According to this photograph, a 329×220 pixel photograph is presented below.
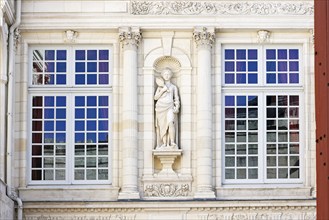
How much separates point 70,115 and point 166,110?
1.82 metres

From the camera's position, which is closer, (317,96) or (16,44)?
(317,96)

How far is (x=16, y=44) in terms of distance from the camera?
62.3 ft

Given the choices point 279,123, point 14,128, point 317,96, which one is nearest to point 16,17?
point 14,128

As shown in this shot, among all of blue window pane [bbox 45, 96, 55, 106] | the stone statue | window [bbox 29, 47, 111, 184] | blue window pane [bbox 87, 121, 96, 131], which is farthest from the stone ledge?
blue window pane [bbox 45, 96, 55, 106]

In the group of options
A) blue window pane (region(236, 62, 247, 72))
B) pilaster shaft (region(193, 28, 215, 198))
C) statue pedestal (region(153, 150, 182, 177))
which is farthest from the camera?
blue window pane (region(236, 62, 247, 72))

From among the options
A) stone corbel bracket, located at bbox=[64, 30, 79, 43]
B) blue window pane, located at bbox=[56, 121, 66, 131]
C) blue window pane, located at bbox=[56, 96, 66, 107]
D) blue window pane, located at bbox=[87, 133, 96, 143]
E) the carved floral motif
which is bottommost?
the carved floral motif

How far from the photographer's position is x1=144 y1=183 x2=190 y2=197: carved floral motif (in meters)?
18.8

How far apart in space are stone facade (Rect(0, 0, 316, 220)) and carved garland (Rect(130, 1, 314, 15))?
19mm

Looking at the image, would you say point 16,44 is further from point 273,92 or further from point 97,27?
point 273,92

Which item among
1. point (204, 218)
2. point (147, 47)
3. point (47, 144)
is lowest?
point (204, 218)

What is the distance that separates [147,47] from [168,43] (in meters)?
0.40

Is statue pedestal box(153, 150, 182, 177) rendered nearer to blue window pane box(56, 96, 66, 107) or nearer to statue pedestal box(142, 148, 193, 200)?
statue pedestal box(142, 148, 193, 200)

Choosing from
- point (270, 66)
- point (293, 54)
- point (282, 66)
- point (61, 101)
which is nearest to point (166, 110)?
point (61, 101)

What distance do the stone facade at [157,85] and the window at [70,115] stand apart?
10 centimetres
